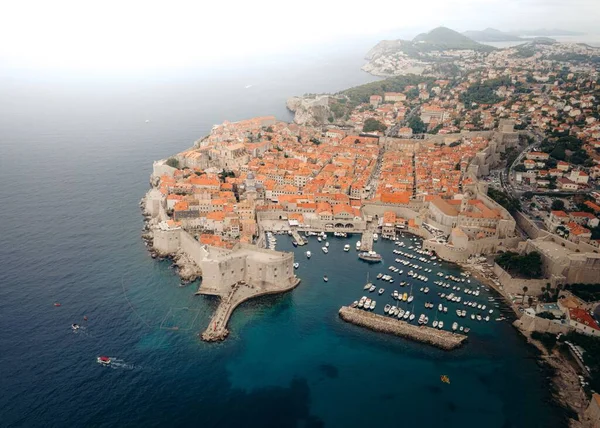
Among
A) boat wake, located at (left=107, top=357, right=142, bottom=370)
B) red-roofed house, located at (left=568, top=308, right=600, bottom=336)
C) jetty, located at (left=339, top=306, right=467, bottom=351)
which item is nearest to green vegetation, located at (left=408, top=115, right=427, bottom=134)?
red-roofed house, located at (left=568, top=308, right=600, bottom=336)

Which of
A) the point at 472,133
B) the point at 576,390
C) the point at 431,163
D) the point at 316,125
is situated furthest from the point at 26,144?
the point at 576,390

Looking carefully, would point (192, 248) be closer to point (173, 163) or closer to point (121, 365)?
point (121, 365)

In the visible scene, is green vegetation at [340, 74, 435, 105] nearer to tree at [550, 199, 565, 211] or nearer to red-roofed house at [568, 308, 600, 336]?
tree at [550, 199, 565, 211]

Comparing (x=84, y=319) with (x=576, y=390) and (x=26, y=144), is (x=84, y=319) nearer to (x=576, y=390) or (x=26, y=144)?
(x=576, y=390)

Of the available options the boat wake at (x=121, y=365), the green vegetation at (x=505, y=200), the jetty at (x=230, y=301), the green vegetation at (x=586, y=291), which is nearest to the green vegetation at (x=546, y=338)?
the green vegetation at (x=586, y=291)

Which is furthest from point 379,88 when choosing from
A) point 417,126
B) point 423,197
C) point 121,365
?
point 121,365

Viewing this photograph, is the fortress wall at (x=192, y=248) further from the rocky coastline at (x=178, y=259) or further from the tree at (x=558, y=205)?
the tree at (x=558, y=205)
